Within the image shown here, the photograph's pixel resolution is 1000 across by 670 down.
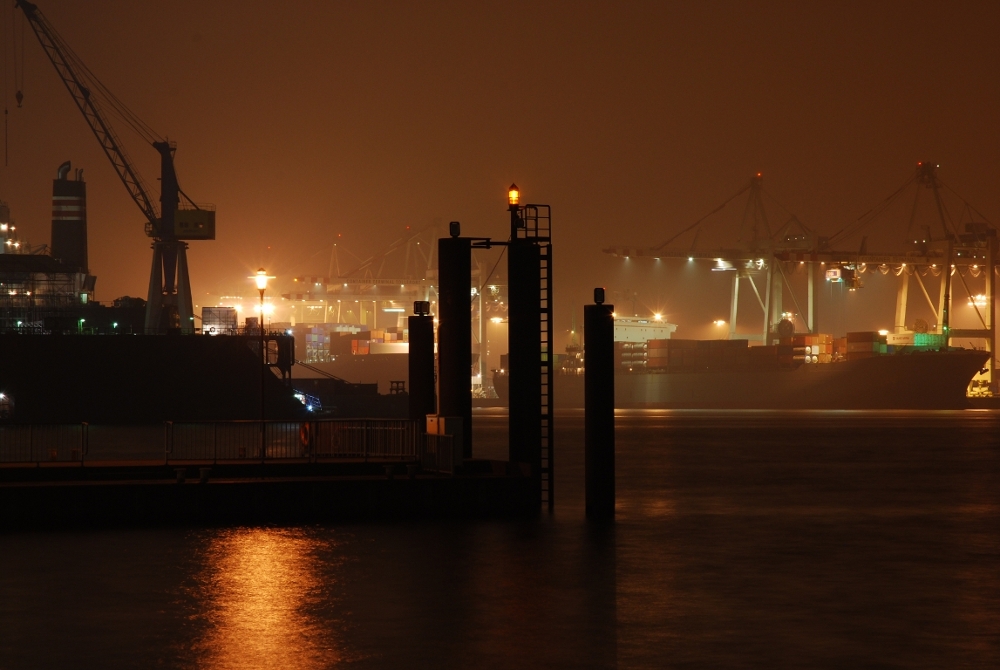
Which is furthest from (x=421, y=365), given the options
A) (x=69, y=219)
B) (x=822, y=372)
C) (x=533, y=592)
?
(x=822, y=372)

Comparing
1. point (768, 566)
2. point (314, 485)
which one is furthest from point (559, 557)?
point (314, 485)

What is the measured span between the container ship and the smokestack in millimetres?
54665

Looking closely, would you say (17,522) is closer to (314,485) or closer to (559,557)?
(314,485)

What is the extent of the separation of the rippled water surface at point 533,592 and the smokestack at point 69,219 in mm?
54278

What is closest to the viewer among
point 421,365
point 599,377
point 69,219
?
point 599,377

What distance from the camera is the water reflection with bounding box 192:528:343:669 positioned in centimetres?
1171

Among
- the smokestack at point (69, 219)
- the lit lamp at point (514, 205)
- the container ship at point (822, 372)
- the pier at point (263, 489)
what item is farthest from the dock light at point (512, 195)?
the container ship at point (822, 372)

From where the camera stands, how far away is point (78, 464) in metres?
22.2

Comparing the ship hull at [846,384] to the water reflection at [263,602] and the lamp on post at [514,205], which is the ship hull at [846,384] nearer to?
the lamp on post at [514,205]

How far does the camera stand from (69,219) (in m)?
73.8

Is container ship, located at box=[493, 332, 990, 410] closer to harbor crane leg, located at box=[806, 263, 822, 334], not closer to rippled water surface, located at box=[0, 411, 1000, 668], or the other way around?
harbor crane leg, located at box=[806, 263, 822, 334]

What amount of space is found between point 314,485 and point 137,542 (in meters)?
3.17

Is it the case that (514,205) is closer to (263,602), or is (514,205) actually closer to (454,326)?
(454,326)

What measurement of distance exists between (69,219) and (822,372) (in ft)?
200
